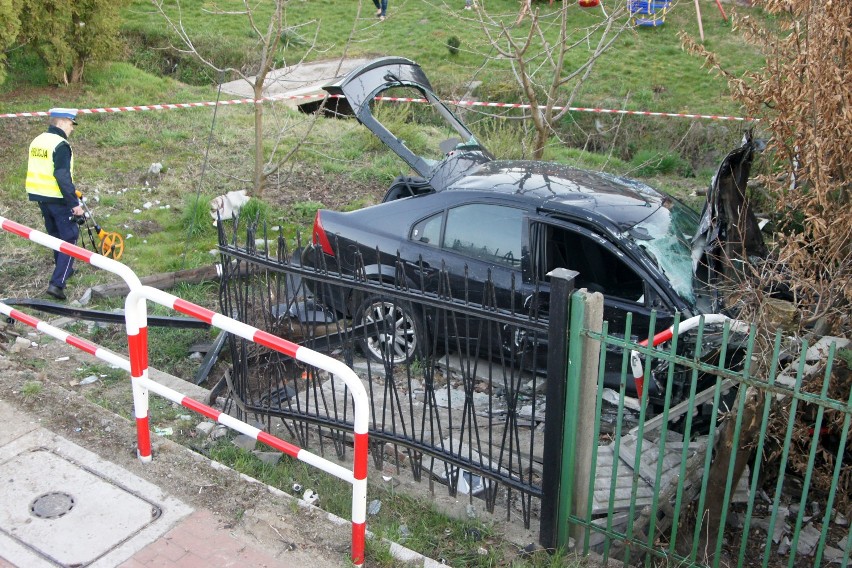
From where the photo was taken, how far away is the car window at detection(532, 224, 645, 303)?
582 cm

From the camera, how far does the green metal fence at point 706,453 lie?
356 cm

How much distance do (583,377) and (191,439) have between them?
2.57 m

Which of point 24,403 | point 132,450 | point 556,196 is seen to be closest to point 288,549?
point 132,450

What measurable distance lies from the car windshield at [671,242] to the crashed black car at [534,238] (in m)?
0.01

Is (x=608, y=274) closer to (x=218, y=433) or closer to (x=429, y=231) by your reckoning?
(x=429, y=231)

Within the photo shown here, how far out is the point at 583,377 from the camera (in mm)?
3836

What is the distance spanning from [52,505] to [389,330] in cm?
264

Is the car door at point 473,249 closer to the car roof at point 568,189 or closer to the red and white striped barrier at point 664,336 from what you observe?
the car roof at point 568,189

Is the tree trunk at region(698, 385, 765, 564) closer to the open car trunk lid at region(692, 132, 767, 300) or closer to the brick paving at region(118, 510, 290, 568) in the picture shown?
the open car trunk lid at region(692, 132, 767, 300)

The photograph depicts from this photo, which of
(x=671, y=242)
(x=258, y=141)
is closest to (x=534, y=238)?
(x=671, y=242)

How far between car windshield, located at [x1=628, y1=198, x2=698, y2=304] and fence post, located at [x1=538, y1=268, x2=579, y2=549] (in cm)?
204

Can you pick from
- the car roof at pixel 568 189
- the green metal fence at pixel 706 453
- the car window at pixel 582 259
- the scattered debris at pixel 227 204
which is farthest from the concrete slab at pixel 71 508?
the scattered debris at pixel 227 204

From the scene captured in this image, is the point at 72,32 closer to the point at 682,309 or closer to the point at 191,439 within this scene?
the point at 191,439

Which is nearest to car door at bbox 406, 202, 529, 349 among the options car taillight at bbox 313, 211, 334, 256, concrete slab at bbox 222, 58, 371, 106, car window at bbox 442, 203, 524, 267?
car window at bbox 442, 203, 524, 267
